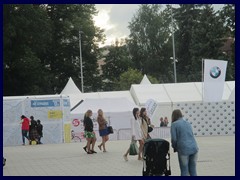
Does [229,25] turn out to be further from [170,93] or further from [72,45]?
[170,93]

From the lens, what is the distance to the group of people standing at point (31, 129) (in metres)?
26.2

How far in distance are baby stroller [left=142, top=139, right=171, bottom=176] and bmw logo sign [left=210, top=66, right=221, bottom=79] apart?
18382 mm

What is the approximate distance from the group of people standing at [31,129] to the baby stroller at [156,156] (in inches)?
629

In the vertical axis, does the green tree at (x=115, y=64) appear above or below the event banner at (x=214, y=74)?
above

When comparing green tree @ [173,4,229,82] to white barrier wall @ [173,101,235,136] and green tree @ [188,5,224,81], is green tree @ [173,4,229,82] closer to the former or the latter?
green tree @ [188,5,224,81]

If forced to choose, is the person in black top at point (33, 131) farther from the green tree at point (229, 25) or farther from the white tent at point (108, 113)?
the green tree at point (229, 25)

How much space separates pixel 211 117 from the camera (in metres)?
29.7

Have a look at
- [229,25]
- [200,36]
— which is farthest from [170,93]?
[229,25]

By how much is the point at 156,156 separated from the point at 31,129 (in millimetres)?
16307

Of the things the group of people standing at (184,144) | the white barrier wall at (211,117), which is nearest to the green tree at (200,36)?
the white barrier wall at (211,117)

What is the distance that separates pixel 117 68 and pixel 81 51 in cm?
1156

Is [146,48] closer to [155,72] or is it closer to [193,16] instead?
[155,72]
